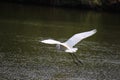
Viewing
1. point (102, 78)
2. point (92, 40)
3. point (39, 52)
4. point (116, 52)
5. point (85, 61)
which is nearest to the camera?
point (102, 78)

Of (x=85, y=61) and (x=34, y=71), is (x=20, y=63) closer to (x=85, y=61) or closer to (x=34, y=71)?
(x=34, y=71)

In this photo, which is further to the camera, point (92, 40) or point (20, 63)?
point (92, 40)

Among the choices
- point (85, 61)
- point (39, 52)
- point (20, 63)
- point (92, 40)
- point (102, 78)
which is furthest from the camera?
point (92, 40)

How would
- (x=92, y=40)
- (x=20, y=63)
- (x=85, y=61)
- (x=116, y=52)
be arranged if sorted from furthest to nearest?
(x=92, y=40) → (x=116, y=52) → (x=85, y=61) → (x=20, y=63)

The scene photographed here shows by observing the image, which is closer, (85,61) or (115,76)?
(115,76)

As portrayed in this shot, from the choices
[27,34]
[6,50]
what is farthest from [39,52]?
[27,34]

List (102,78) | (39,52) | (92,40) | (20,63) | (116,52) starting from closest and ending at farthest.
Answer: (102,78)
(20,63)
(39,52)
(116,52)
(92,40)

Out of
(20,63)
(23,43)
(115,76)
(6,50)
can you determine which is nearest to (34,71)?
(20,63)

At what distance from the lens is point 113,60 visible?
48.9ft

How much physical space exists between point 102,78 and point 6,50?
4.15m

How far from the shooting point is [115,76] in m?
12.4

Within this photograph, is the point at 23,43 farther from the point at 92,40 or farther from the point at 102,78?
the point at 102,78

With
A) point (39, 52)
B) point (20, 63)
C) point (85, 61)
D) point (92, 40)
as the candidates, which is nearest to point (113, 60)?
point (85, 61)

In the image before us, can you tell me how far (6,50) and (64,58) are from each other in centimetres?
193
